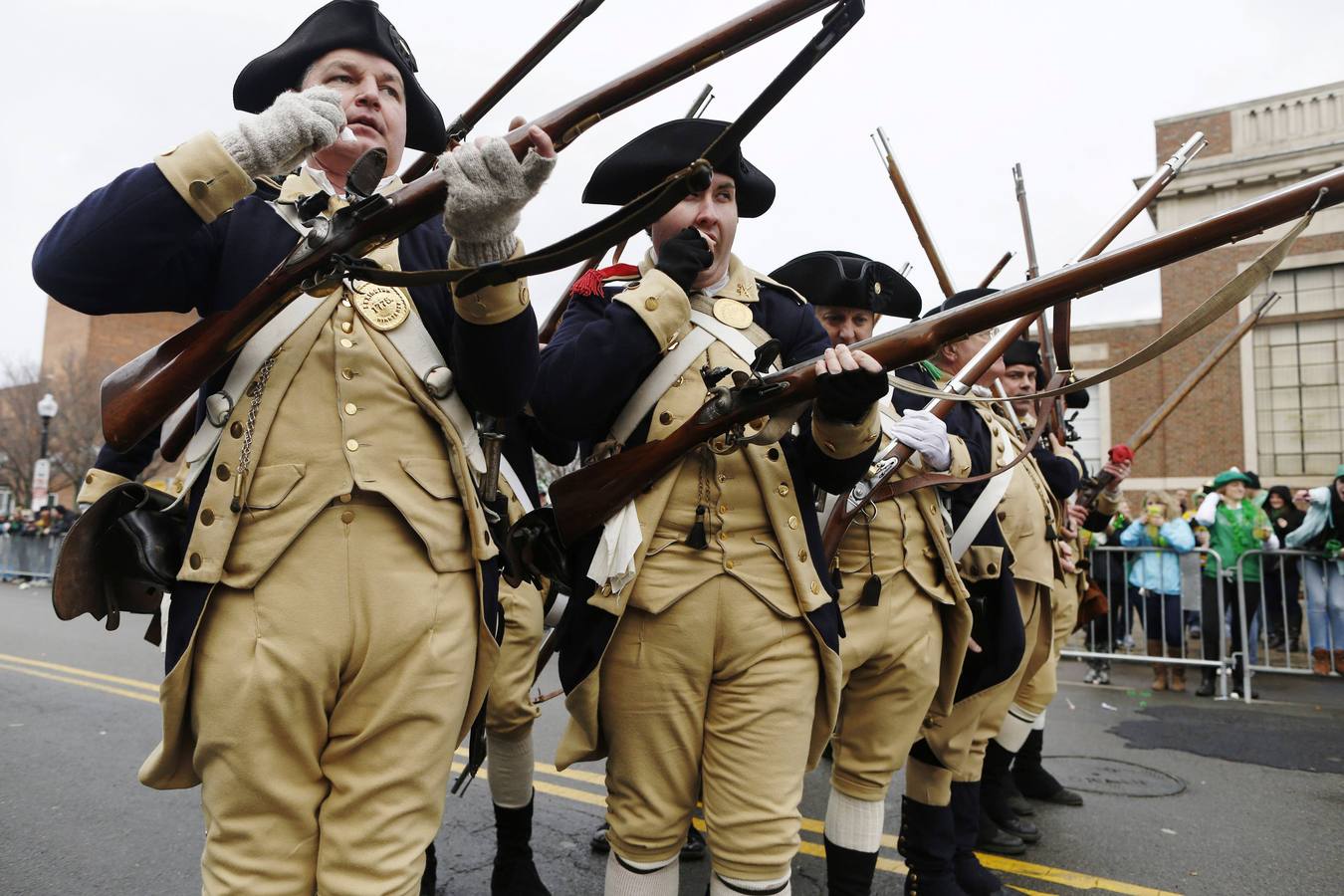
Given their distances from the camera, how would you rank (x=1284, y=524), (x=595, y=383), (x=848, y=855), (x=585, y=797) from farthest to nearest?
(x=1284, y=524)
(x=585, y=797)
(x=848, y=855)
(x=595, y=383)

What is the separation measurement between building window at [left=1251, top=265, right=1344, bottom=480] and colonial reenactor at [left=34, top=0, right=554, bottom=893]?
22.9m

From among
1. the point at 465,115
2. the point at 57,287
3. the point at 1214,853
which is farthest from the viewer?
the point at 1214,853

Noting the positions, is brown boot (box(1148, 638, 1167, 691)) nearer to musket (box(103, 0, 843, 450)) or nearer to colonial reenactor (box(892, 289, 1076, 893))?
colonial reenactor (box(892, 289, 1076, 893))

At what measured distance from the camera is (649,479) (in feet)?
8.41

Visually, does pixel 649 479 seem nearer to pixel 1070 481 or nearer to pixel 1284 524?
pixel 1070 481

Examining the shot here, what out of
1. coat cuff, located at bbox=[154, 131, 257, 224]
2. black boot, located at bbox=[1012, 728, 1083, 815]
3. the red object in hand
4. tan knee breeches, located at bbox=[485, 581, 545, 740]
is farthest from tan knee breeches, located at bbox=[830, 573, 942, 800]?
the red object in hand

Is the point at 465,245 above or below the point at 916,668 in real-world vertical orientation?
above

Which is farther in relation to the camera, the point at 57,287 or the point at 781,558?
the point at 781,558

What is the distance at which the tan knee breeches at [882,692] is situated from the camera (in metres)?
3.14

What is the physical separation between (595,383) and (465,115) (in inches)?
37.2

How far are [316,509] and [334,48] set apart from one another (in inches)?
42.5

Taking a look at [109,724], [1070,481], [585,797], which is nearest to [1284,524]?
[1070,481]

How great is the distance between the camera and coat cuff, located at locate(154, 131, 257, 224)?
1766 millimetres

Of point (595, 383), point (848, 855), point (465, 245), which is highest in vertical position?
point (465, 245)
